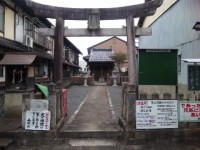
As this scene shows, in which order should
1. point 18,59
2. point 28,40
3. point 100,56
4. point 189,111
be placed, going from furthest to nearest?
1. point 100,56
2. point 28,40
3. point 18,59
4. point 189,111

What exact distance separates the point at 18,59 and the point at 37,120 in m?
3.52

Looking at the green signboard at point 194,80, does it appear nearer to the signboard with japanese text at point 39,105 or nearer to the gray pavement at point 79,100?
the gray pavement at point 79,100

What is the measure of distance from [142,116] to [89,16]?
5.28 m

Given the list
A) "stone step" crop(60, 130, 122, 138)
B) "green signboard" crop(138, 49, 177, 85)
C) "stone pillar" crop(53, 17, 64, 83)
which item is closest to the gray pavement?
"stone pillar" crop(53, 17, 64, 83)

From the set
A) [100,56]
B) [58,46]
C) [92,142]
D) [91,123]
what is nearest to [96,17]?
[58,46]

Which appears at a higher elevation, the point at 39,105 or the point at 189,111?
the point at 39,105

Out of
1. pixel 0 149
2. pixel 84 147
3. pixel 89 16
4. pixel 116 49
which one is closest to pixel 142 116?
pixel 84 147

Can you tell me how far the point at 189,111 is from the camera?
769cm

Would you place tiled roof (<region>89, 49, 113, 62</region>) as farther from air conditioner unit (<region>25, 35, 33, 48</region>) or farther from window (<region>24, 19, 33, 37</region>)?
air conditioner unit (<region>25, 35, 33, 48</region>)

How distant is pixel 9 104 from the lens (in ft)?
33.1

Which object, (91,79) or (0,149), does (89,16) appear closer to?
(0,149)

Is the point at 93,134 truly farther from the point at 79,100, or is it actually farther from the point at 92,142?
the point at 79,100

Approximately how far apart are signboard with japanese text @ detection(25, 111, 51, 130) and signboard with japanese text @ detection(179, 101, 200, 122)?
3918 mm

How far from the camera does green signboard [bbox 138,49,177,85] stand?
1056cm
